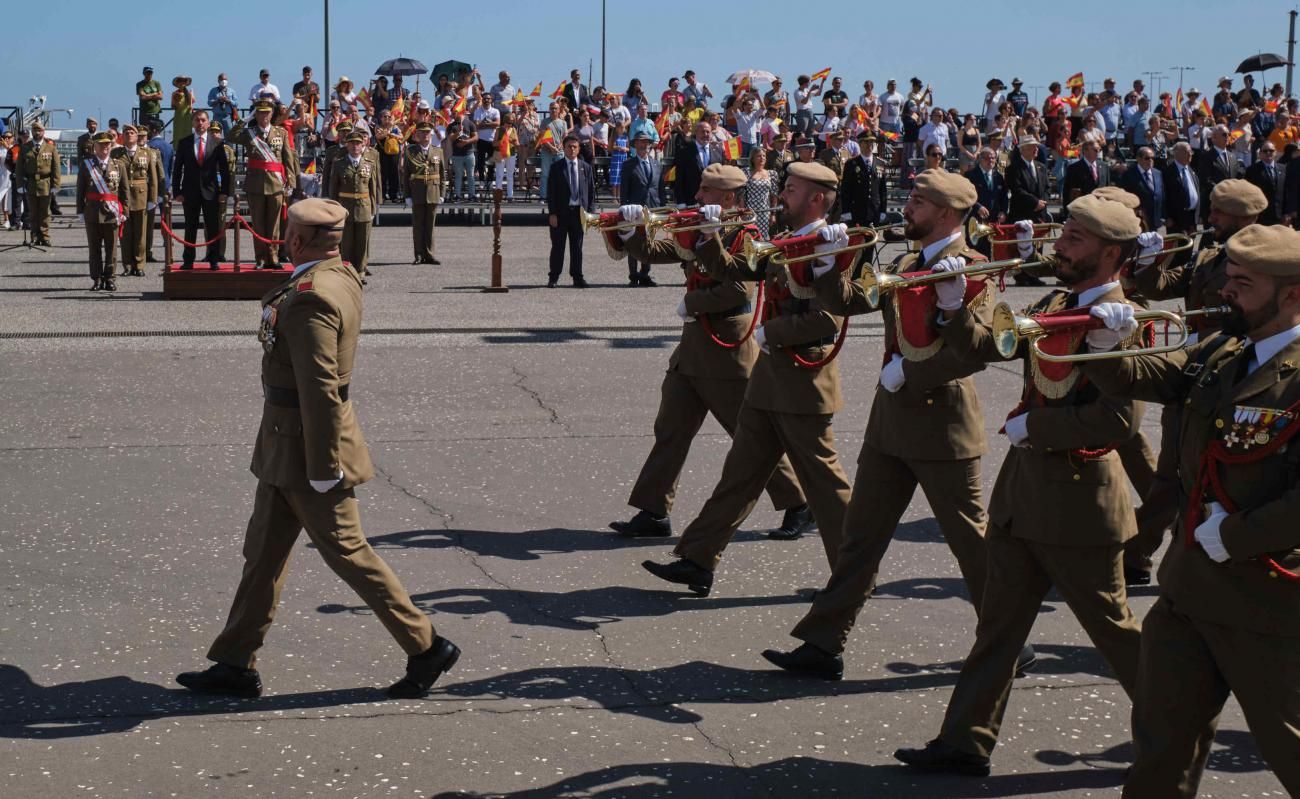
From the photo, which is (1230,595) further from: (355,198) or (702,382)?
(355,198)

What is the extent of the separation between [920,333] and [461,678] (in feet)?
7.06

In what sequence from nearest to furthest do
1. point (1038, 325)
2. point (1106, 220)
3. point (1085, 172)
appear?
point (1038, 325) → point (1106, 220) → point (1085, 172)

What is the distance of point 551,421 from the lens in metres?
11.2

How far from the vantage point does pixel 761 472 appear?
7336mm

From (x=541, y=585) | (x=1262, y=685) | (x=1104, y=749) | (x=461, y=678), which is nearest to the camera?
(x=1262, y=685)

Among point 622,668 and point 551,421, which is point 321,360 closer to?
point 622,668

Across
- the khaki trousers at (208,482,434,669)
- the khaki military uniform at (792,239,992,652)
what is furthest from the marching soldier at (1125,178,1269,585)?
the khaki trousers at (208,482,434,669)

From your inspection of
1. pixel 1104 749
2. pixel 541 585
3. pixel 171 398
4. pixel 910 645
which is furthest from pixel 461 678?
pixel 171 398

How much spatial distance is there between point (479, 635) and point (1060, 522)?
8.64 feet

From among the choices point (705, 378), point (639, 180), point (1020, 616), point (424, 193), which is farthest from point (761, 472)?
point (424, 193)

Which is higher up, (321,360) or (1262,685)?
(321,360)

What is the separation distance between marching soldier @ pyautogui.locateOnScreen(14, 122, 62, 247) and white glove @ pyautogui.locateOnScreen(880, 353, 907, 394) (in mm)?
20847

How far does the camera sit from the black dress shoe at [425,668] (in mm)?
6020

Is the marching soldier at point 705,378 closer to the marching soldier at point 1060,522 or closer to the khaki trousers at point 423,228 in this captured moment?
the marching soldier at point 1060,522
